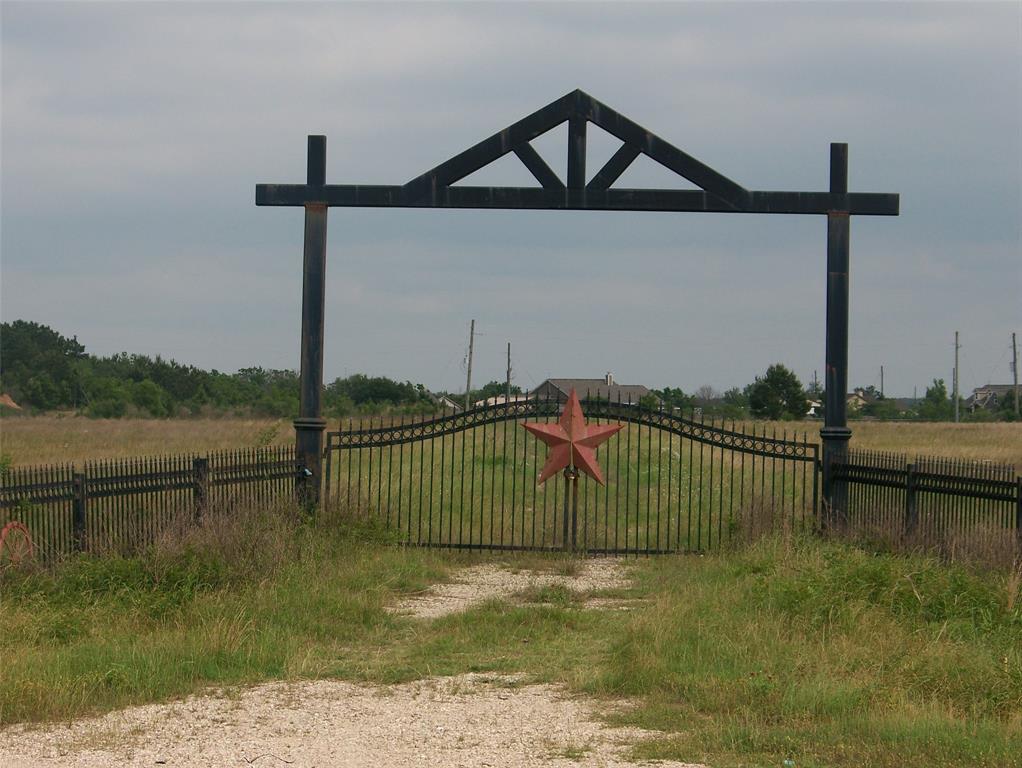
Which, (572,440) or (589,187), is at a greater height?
(589,187)

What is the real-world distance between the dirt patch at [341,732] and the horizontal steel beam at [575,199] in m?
6.93

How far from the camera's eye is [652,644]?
876cm

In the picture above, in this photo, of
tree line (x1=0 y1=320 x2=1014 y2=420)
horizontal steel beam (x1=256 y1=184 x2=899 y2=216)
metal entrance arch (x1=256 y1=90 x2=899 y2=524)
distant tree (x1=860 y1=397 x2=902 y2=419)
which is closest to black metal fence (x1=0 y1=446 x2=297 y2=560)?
metal entrance arch (x1=256 y1=90 x2=899 y2=524)

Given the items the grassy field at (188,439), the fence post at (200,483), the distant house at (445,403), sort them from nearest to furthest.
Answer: the fence post at (200,483)
the distant house at (445,403)
the grassy field at (188,439)

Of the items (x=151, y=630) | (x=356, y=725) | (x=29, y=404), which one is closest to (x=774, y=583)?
(x=356, y=725)

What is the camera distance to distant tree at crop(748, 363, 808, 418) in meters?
62.3

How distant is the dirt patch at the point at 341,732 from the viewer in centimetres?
656

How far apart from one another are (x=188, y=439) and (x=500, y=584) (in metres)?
27.4

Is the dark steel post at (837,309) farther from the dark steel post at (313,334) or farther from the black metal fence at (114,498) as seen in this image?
the black metal fence at (114,498)

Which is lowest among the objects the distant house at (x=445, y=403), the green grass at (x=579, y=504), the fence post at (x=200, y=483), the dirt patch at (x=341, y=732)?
the dirt patch at (x=341, y=732)

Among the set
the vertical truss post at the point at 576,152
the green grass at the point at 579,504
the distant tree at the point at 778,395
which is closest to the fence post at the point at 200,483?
the green grass at the point at 579,504

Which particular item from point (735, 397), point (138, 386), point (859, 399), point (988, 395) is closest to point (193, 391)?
point (138, 386)

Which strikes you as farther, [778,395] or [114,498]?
[778,395]

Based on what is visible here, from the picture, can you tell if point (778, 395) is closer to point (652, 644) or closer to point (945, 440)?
point (945, 440)
